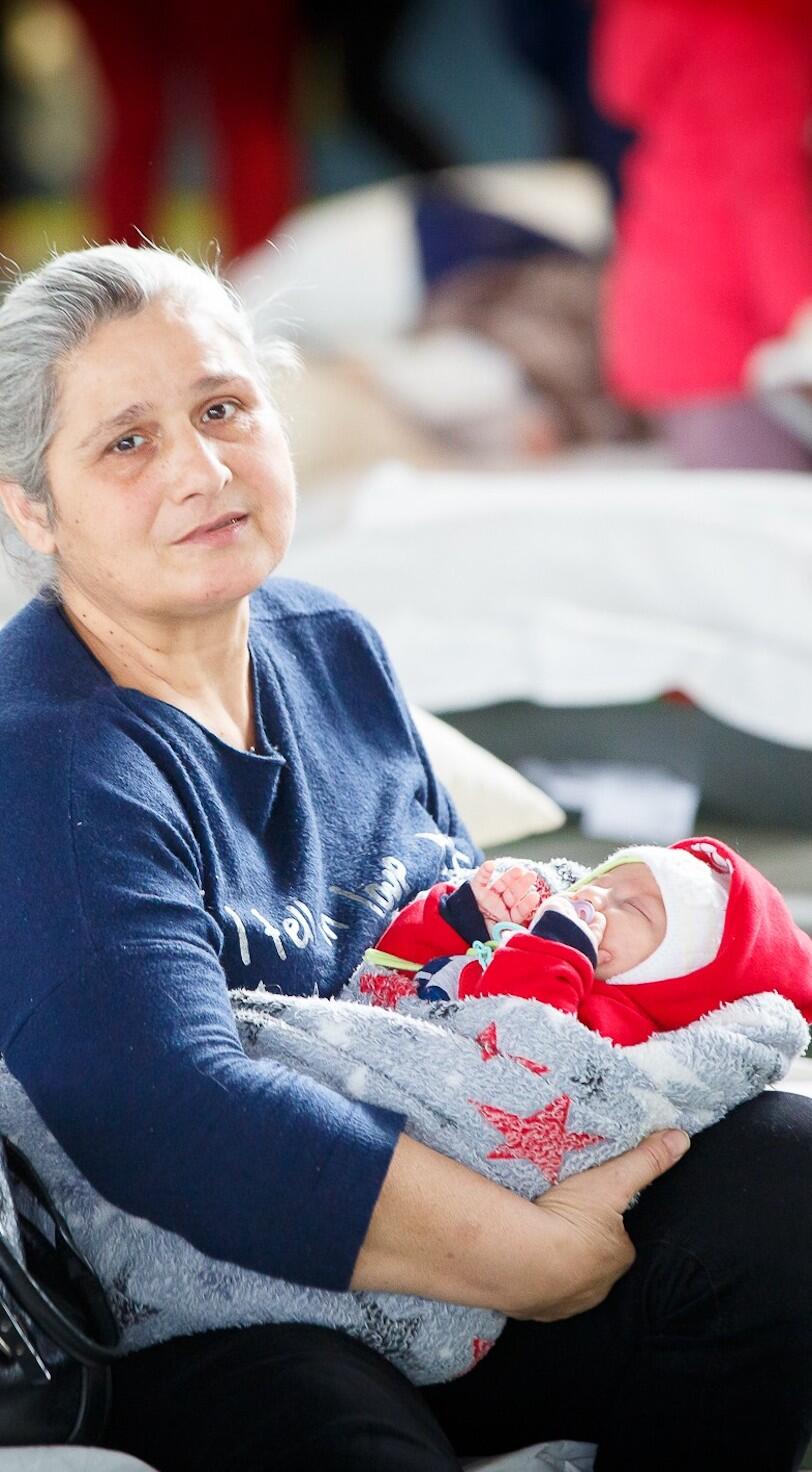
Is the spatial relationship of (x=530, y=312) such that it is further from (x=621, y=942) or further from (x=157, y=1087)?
(x=157, y=1087)

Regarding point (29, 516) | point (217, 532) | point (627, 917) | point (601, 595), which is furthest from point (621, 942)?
point (601, 595)

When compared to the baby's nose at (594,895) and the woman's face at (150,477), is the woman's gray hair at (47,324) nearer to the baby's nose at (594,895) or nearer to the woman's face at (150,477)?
the woman's face at (150,477)

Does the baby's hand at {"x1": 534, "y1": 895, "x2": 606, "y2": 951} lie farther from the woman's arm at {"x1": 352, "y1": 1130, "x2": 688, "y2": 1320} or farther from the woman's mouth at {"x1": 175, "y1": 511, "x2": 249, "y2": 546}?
the woman's mouth at {"x1": 175, "y1": 511, "x2": 249, "y2": 546}

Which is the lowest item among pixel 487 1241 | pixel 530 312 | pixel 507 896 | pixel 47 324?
pixel 487 1241

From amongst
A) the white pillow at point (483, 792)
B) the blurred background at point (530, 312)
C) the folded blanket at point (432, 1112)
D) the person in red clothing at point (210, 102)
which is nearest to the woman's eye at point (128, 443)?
the blurred background at point (530, 312)

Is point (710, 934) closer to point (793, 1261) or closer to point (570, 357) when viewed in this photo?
point (793, 1261)

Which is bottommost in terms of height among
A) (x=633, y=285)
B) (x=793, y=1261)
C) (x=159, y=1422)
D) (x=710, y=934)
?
(x=159, y=1422)

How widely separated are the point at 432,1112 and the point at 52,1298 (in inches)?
10.5

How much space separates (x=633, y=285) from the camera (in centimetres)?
357

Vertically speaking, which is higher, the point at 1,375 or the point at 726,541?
the point at 1,375

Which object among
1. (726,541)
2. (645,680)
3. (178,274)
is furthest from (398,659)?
(178,274)

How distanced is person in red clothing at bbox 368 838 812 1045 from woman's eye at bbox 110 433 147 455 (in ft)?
1.31

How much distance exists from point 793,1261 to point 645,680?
1422mm

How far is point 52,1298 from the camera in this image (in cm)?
102
